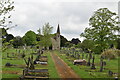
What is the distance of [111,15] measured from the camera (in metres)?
27.5

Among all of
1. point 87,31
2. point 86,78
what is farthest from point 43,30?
point 86,78

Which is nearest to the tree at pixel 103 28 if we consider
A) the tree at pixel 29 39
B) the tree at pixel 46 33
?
the tree at pixel 46 33

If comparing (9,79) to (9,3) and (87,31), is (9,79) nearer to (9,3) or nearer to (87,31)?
(9,3)

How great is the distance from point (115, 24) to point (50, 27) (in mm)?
38496

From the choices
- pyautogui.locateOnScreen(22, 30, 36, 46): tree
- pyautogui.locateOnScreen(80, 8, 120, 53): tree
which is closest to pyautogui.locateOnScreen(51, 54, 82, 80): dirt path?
pyautogui.locateOnScreen(80, 8, 120, 53): tree

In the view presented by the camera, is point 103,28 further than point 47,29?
No

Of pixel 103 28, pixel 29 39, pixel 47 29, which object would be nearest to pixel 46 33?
pixel 47 29

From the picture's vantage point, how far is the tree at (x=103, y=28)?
2694 cm

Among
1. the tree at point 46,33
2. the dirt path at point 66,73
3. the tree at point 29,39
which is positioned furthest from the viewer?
the tree at point 29,39

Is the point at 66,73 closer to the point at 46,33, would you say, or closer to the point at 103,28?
the point at 103,28

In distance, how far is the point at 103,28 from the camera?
89.9 ft

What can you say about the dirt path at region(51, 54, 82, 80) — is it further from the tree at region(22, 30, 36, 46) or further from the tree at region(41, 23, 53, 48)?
the tree at region(22, 30, 36, 46)

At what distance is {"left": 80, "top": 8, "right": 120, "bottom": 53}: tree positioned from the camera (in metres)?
26.9

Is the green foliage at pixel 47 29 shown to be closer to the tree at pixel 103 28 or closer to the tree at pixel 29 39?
the tree at pixel 103 28
